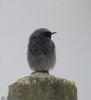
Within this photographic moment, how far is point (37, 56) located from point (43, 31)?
616 mm

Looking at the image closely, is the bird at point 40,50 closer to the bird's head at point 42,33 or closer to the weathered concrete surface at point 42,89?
the bird's head at point 42,33

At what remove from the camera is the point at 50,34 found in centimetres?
524

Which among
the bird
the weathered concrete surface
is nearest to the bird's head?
the bird

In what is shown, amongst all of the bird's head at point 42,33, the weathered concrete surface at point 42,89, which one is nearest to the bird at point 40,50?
the bird's head at point 42,33

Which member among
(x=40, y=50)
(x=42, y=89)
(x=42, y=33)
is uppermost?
(x=42, y=33)

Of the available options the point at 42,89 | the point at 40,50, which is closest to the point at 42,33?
the point at 40,50

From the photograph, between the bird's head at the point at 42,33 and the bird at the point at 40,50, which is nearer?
the bird at the point at 40,50

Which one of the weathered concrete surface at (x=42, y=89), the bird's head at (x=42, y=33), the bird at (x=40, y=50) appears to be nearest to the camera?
the weathered concrete surface at (x=42, y=89)

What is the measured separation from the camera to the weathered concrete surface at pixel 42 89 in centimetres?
233

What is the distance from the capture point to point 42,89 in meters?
2.39

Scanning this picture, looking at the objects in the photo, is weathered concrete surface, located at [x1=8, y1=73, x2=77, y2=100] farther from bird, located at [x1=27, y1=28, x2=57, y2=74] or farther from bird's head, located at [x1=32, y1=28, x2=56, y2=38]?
bird's head, located at [x1=32, y1=28, x2=56, y2=38]

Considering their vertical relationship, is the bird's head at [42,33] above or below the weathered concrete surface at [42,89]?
above

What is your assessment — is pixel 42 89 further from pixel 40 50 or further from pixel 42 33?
pixel 42 33

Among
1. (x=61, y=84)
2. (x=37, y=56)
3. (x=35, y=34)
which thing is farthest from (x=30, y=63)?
(x=61, y=84)
